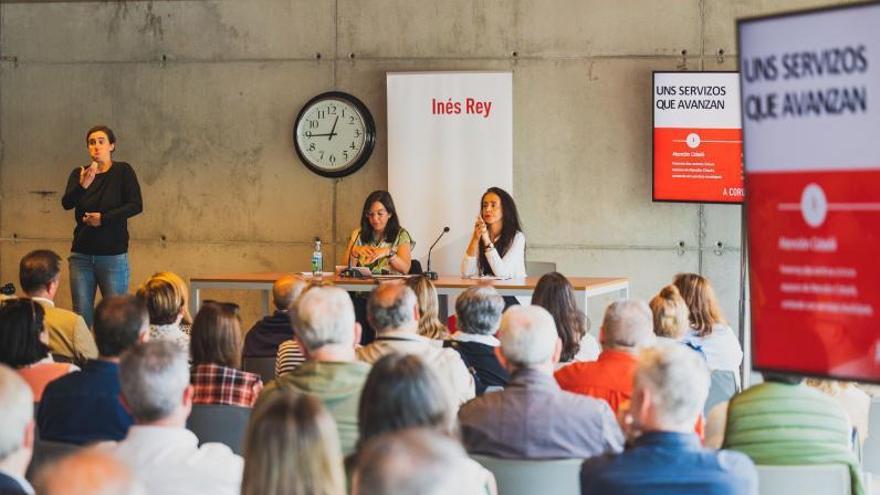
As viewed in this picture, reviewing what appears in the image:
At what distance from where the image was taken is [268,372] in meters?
6.02

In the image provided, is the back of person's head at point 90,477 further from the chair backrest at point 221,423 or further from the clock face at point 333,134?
the clock face at point 333,134

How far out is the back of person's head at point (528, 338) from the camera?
12.8ft

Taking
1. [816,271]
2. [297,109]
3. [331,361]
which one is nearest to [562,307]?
[331,361]

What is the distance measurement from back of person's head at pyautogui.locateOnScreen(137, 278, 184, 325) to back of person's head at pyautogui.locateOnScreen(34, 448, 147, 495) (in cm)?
377

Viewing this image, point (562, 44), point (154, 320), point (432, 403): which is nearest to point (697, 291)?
point (154, 320)

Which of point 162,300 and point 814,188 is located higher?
point 814,188

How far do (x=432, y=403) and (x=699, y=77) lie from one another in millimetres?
6879

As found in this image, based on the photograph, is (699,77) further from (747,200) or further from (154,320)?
(747,200)

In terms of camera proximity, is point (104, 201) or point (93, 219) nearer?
point (93, 219)

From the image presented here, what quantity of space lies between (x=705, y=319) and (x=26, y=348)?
3.17 m

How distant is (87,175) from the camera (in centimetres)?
876

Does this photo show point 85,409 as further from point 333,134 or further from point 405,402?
point 333,134

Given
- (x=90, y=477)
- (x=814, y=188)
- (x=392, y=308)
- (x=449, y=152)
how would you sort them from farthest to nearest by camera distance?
(x=449, y=152) < (x=392, y=308) < (x=814, y=188) < (x=90, y=477)

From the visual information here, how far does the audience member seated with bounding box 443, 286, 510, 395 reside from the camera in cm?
514
